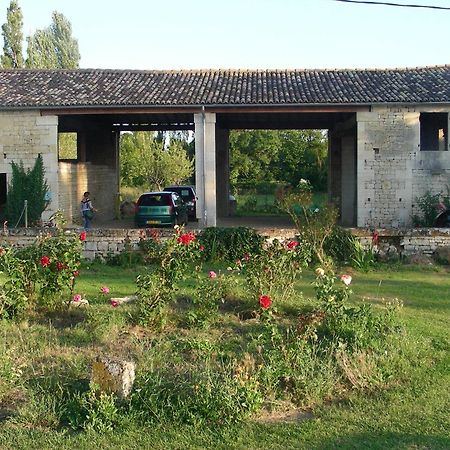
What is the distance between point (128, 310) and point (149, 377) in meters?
2.63

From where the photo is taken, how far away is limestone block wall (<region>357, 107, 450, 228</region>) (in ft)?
67.2

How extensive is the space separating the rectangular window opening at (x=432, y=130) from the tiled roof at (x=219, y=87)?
160 centimetres

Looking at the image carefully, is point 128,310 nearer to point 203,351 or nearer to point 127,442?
point 203,351

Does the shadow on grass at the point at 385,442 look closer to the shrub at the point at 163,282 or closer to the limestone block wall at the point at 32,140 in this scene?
the shrub at the point at 163,282

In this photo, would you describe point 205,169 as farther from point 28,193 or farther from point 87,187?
point 87,187

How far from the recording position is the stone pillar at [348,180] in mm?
25656

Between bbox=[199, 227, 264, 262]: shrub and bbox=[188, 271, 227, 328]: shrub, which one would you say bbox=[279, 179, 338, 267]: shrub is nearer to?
bbox=[199, 227, 264, 262]: shrub

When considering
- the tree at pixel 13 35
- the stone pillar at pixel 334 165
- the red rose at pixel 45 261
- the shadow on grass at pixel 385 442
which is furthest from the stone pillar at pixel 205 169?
the tree at pixel 13 35

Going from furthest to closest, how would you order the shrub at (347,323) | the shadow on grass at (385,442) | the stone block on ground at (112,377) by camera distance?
1. the shrub at (347,323)
2. the stone block on ground at (112,377)
3. the shadow on grass at (385,442)

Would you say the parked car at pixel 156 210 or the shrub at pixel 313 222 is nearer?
the shrub at pixel 313 222

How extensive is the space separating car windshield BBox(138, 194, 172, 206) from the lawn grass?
14.2m

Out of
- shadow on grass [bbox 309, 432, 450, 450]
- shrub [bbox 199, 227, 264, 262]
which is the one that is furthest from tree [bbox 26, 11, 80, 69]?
shadow on grass [bbox 309, 432, 450, 450]

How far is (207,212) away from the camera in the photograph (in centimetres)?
2058

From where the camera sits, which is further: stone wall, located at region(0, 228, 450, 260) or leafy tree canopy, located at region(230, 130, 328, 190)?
leafy tree canopy, located at region(230, 130, 328, 190)
